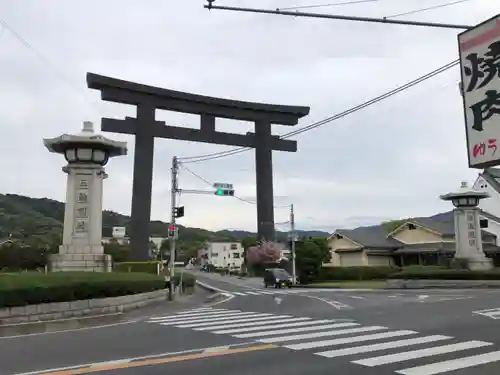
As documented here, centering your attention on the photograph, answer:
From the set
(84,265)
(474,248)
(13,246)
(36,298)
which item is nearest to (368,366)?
(36,298)

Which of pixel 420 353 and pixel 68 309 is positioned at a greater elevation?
pixel 68 309

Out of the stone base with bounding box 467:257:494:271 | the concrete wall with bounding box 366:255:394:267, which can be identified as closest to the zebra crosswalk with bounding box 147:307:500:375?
the stone base with bounding box 467:257:494:271

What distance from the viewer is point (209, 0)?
7480mm

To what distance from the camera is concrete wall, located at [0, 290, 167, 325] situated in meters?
13.6

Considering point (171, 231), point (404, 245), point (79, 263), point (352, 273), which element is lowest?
point (352, 273)

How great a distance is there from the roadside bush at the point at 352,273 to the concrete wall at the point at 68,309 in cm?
3294

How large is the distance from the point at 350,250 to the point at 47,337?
4753 centimetres

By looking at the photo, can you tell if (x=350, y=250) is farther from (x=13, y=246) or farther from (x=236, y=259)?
(x=236, y=259)

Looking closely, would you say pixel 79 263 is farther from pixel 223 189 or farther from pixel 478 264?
pixel 478 264

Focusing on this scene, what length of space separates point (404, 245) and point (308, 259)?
1372 cm

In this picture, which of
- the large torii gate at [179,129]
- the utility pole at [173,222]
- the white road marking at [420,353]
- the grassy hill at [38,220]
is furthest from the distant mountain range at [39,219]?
the white road marking at [420,353]

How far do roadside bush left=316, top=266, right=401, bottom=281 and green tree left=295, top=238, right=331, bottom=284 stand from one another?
4.03 feet

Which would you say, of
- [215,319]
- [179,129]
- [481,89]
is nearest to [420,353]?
[481,89]

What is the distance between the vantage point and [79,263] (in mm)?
21422
